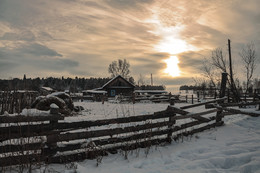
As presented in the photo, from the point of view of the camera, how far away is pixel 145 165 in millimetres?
3881

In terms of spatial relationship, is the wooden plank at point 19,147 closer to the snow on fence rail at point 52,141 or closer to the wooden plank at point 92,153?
the snow on fence rail at point 52,141

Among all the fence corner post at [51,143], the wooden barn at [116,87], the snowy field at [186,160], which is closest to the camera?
the snowy field at [186,160]

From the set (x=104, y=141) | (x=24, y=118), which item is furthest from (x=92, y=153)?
(x=24, y=118)

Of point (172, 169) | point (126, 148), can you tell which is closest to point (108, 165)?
point (126, 148)

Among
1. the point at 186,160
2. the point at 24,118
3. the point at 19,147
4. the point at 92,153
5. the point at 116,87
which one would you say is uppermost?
the point at 116,87

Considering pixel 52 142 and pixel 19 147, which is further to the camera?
pixel 52 142

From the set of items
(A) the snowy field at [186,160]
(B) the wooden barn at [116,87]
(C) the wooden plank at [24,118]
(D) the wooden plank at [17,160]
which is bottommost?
(A) the snowy field at [186,160]

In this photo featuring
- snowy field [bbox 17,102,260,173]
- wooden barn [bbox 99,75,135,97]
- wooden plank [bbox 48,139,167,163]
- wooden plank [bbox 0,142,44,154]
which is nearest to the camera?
wooden plank [bbox 0,142,44,154]

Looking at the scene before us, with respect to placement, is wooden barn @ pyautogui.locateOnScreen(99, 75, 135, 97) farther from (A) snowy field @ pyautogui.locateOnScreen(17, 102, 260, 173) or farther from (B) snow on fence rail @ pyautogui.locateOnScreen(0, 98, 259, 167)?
(B) snow on fence rail @ pyautogui.locateOnScreen(0, 98, 259, 167)

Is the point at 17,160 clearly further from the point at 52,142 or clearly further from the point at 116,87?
the point at 116,87

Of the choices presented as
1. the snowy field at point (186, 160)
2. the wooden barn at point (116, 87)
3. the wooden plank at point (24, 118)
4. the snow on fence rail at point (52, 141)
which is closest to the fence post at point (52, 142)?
the snow on fence rail at point (52, 141)

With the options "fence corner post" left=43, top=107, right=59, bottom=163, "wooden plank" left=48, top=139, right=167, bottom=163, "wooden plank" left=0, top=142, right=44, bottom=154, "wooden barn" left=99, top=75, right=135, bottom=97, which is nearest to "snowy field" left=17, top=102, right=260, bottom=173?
"wooden plank" left=48, top=139, right=167, bottom=163

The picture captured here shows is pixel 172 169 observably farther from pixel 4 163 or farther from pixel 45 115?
pixel 4 163

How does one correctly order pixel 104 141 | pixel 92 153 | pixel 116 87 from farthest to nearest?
pixel 116 87 < pixel 104 141 < pixel 92 153
